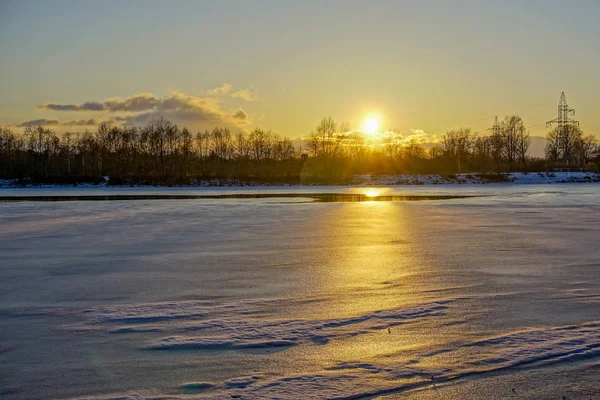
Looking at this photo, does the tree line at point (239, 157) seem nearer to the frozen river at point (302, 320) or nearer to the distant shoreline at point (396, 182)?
the distant shoreline at point (396, 182)

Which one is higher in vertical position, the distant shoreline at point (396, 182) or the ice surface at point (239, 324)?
the distant shoreline at point (396, 182)

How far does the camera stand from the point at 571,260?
873cm

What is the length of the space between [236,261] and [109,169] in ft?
292

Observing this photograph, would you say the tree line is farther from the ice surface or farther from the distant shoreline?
the ice surface

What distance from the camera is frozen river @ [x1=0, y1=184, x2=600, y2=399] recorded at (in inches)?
151

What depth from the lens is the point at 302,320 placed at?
5.35 m

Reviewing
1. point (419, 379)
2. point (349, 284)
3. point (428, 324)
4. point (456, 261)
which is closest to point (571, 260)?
point (456, 261)

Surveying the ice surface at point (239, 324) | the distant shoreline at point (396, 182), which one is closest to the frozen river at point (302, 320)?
the ice surface at point (239, 324)

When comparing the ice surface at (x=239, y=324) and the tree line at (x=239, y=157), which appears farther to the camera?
the tree line at (x=239, y=157)

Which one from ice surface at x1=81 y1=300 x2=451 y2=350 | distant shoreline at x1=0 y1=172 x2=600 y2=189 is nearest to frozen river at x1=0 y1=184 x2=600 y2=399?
ice surface at x1=81 y1=300 x2=451 y2=350

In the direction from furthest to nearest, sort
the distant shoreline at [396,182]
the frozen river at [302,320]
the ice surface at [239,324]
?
the distant shoreline at [396,182]
the ice surface at [239,324]
the frozen river at [302,320]

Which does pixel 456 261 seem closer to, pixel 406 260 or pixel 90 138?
pixel 406 260

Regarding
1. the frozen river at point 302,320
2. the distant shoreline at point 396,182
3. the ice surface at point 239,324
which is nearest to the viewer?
the frozen river at point 302,320

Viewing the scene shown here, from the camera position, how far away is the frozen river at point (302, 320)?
384cm
